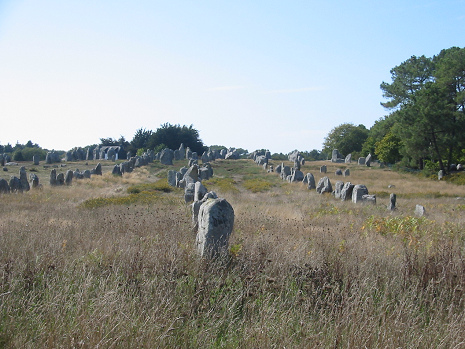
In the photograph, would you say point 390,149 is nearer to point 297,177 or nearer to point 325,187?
point 297,177

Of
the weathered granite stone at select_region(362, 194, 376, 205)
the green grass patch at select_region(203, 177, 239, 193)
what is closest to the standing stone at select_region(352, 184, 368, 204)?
the weathered granite stone at select_region(362, 194, 376, 205)

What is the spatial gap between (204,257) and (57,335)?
2.85 m

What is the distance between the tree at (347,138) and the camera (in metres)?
76.0

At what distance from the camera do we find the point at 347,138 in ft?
250

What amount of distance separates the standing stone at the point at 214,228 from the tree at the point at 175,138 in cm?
6771

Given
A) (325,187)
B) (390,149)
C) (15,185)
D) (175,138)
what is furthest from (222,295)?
(175,138)

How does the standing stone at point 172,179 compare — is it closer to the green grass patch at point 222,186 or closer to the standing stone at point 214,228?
the green grass patch at point 222,186

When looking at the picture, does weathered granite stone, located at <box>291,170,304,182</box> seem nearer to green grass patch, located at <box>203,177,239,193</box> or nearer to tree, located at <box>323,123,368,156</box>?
green grass patch, located at <box>203,177,239,193</box>

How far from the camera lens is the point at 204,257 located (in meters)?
6.30

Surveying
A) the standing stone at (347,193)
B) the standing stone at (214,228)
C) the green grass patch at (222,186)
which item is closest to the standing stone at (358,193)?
the standing stone at (347,193)

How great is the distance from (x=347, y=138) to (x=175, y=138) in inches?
1278

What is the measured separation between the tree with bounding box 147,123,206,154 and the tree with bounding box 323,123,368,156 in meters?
25.9

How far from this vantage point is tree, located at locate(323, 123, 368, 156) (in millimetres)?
76000

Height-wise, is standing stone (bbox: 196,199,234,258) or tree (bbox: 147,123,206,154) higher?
tree (bbox: 147,123,206,154)
